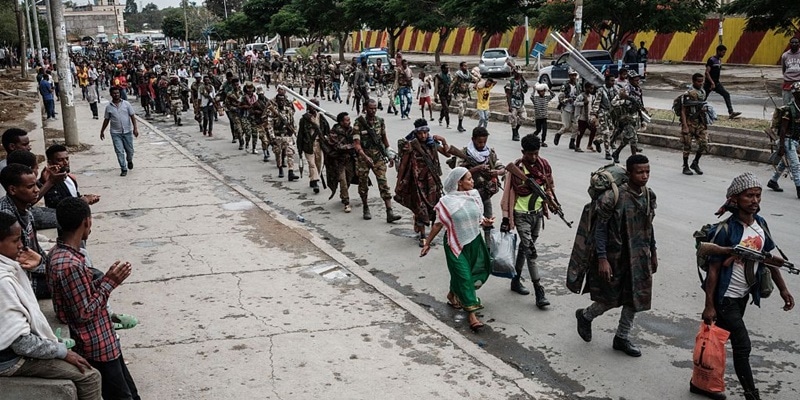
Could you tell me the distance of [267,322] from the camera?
6750 millimetres

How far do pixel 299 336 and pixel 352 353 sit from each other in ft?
1.95

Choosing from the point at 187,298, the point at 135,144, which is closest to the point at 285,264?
the point at 187,298

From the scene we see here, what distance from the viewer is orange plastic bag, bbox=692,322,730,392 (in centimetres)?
503

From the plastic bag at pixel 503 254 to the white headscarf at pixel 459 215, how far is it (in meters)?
0.27

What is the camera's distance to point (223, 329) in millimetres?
6586

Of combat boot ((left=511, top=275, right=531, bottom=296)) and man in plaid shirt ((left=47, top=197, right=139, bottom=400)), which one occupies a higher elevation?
man in plaid shirt ((left=47, top=197, right=139, bottom=400))

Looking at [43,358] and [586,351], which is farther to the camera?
[586,351]

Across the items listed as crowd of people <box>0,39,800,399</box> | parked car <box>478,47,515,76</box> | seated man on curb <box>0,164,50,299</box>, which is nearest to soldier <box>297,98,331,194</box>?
crowd of people <box>0,39,800,399</box>

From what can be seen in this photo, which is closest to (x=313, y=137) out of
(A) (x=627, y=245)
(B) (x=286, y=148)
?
(B) (x=286, y=148)

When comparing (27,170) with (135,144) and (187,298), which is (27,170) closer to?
(187,298)

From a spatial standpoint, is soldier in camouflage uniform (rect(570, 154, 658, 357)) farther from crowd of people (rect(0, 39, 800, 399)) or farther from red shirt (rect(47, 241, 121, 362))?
→ red shirt (rect(47, 241, 121, 362))

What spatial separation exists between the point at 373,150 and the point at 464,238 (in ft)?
14.3

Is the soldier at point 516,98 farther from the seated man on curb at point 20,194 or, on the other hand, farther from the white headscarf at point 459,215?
the seated man on curb at point 20,194

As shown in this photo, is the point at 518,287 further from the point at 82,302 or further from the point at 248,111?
the point at 248,111
